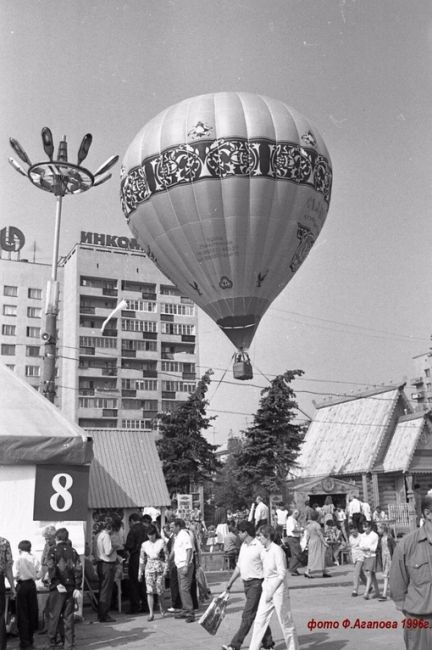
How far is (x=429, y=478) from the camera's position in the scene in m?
41.1

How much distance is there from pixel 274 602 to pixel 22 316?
7719 cm

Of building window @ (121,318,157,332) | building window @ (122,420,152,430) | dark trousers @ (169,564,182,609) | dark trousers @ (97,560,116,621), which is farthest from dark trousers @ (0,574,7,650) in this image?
building window @ (121,318,157,332)

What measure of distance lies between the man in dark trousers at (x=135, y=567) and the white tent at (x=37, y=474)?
195cm

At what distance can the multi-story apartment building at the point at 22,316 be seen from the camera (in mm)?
80812

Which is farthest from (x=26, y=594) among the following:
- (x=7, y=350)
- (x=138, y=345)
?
(x=7, y=350)

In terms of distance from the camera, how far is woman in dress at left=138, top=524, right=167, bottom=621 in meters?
12.5

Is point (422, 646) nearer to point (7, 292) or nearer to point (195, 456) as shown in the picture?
point (195, 456)

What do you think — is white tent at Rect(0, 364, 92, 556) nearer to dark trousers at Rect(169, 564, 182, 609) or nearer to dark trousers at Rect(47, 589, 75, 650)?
dark trousers at Rect(47, 589, 75, 650)

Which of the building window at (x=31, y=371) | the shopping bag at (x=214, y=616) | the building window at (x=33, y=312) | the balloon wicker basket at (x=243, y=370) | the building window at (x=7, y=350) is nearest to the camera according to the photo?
the shopping bag at (x=214, y=616)

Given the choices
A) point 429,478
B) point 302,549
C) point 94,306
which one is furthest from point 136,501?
point 94,306

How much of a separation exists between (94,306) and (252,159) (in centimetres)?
6366

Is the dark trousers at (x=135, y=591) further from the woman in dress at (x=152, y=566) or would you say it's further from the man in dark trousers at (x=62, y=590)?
the man in dark trousers at (x=62, y=590)

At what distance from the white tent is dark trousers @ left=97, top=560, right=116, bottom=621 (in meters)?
0.94

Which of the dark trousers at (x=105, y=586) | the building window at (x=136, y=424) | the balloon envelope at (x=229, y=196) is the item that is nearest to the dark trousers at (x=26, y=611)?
the dark trousers at (x=105, y=586)
